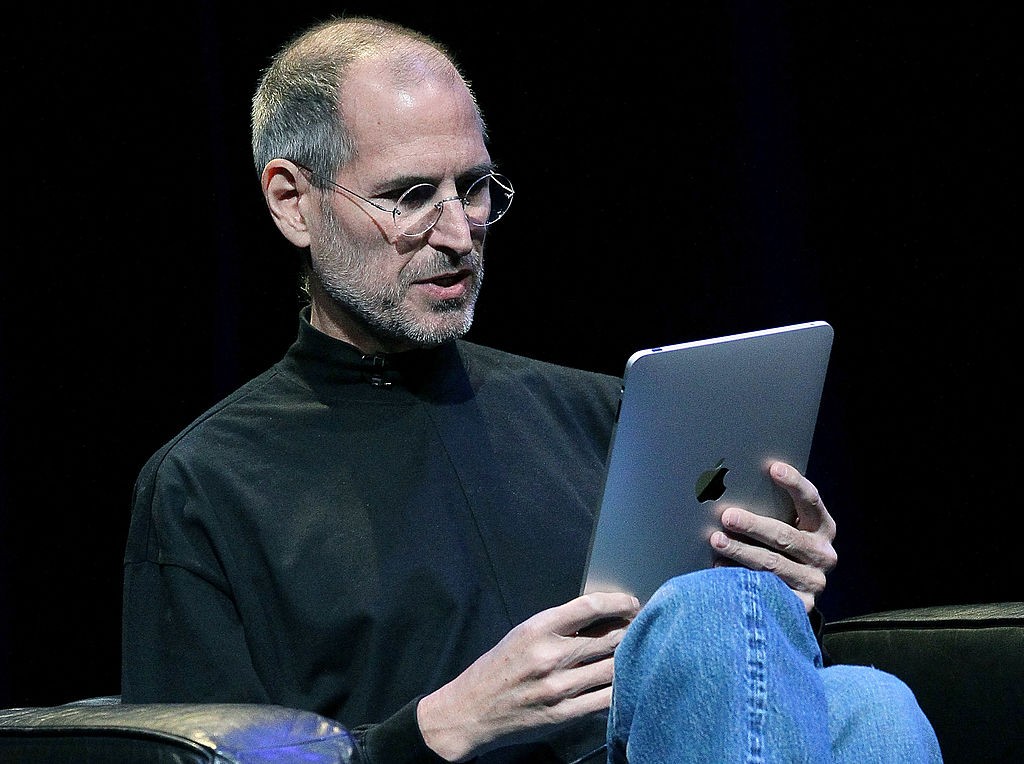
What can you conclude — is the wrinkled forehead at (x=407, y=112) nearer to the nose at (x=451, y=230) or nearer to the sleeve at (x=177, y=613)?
the nose at (x=451, y=230)

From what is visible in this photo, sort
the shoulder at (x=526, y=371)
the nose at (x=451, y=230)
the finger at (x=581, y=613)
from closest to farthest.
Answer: the finger at (x=581, y=613) < the nose at (x=451, y=230) < the shoulder at (x=526, y=371)

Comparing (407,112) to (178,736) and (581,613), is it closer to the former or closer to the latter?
(581,613)

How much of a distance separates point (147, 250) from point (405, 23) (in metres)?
0.53

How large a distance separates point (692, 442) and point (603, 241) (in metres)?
1.03

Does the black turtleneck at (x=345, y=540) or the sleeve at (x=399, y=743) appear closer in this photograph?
the sleeve at (x=399, y=743)

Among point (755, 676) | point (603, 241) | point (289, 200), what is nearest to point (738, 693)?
point (755, 676)

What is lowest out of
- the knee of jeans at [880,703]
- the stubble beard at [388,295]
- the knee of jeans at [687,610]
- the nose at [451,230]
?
the knee of jeans at [880,703]

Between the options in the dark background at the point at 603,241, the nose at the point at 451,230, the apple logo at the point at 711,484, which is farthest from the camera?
the dark background at the point at 603,241

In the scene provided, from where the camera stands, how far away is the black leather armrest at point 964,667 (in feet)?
3.92

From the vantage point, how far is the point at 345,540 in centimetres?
126

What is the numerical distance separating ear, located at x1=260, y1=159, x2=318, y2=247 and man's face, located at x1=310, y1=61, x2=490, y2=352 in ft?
0.16

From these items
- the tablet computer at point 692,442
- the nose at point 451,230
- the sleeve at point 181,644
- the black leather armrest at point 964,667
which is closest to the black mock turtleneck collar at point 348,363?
the nose at point 451,230

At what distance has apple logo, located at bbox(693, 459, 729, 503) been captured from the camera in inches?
43.9

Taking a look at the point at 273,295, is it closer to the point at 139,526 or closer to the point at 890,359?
the point at 139,526
